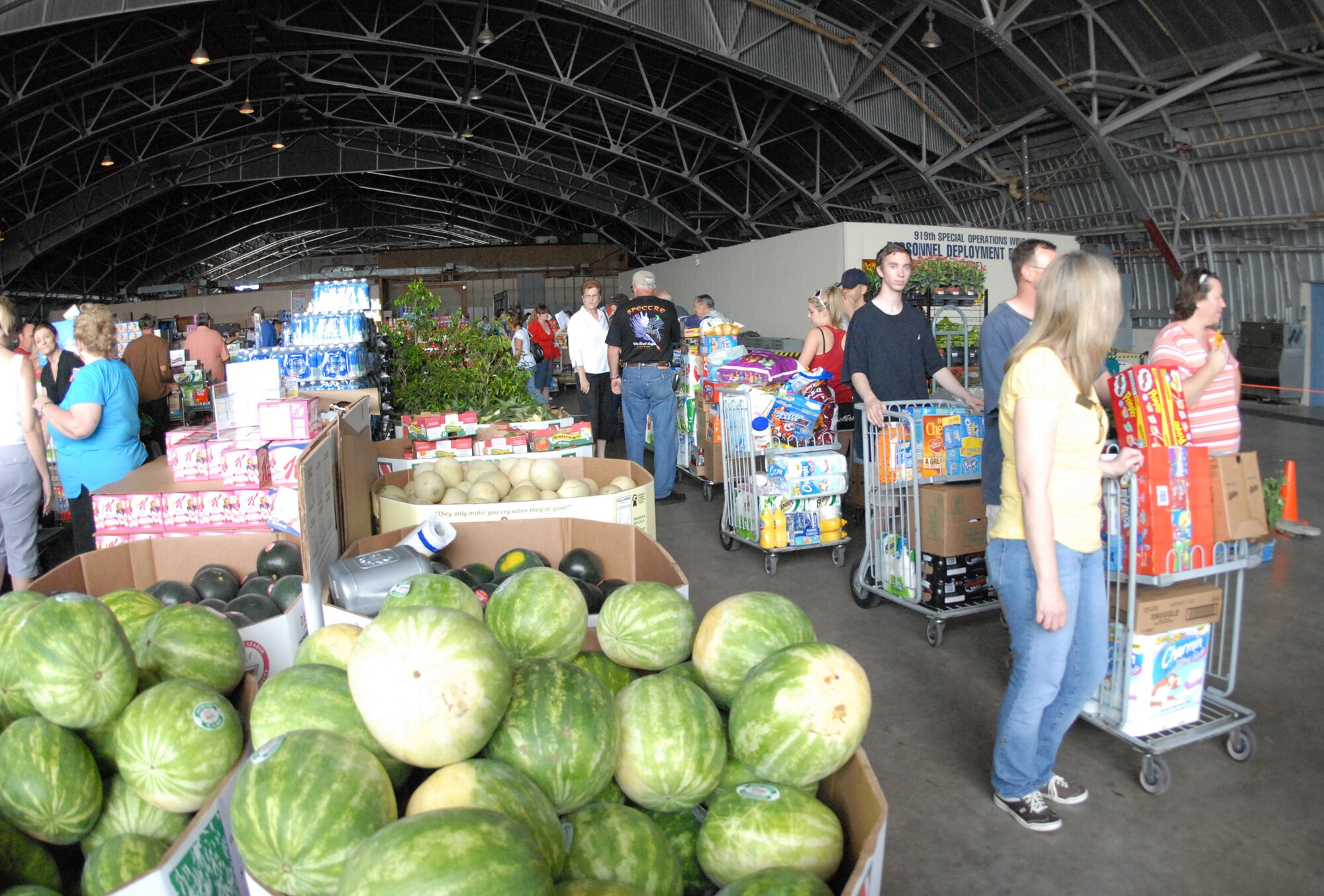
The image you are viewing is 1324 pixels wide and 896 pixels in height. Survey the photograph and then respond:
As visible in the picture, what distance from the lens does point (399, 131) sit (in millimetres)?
25375

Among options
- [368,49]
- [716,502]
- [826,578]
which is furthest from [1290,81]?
[368,49]

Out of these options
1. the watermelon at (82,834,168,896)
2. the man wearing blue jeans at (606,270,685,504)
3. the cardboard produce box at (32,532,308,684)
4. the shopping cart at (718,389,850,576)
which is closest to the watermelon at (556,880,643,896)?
the watermelon at (82,834,168,896)

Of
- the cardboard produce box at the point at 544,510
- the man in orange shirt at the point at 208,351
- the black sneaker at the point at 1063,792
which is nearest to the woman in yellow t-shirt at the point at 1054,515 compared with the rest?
the black sneaker at the point at 1063,792

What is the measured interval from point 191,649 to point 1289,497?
6.41m

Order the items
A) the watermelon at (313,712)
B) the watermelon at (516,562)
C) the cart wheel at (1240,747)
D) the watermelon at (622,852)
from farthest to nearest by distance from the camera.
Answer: the cart wheel at (1240,747)
the watermelon at (516,562)
the watermelon at (313,712)
the watermelon at (622,852)

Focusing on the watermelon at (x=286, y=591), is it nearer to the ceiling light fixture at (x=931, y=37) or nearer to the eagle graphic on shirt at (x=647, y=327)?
the eagle graphic on shirt at (x=647, y=327)

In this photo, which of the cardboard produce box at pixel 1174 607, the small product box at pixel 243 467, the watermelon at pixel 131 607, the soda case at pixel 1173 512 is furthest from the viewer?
the small product box at pixel 243 467

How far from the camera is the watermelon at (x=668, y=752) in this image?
1.34 m

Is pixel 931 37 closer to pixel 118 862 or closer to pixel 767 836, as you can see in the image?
pixel 767 836

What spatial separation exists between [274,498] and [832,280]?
8883mm

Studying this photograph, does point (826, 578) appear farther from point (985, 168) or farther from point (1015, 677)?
point (985, 168)

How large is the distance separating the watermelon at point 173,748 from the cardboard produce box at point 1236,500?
2890 mm

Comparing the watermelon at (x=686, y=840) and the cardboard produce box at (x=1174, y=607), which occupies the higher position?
the watermelon at (x=686, y=840)

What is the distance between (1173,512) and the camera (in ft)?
9.21
